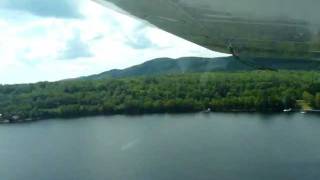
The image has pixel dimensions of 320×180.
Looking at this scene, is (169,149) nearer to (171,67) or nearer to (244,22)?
(244,22)

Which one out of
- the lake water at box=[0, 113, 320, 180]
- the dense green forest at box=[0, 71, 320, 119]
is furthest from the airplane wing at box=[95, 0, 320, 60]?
the dense green forest at box=[0, 71, 320, 119]

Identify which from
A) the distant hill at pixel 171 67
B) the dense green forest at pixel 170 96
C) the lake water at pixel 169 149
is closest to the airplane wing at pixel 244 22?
the lake water at pixel 169 149

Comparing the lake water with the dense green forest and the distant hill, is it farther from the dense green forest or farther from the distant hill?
the distant hill

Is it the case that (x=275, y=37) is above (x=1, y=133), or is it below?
above

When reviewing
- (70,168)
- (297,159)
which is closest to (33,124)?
(70,168)

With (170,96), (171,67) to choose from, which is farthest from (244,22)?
(171,67)

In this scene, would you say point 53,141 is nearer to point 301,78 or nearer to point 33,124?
point 33,124

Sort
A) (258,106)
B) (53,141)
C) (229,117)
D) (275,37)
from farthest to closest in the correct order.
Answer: (258,106)
(229,117)
(53,141)
(275,37)

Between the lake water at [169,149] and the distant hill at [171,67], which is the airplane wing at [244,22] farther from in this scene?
the distant hill at [171,67]
